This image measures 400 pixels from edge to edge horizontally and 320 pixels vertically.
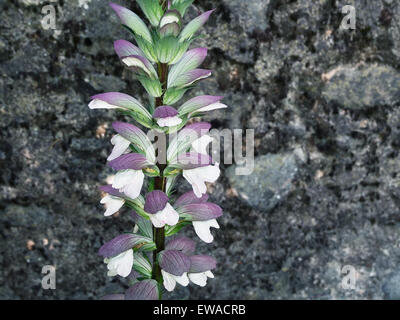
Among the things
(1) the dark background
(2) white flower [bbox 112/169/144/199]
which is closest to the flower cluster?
(2) white flower [bbox 112/169/144/199]

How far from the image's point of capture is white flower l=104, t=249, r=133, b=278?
3.30 feet

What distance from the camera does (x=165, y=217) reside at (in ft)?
3.18

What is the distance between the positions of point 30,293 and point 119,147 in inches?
37.2

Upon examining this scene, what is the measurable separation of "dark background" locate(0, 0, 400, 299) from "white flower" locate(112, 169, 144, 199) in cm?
58

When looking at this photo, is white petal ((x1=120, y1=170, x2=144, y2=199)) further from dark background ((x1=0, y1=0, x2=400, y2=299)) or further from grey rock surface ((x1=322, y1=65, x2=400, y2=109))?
grey rock surface ((x1=322, y1=65, x2=400, y2=109))

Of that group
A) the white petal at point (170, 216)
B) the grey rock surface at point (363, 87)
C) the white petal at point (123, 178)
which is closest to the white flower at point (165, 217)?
the white petal at point (170, 216)

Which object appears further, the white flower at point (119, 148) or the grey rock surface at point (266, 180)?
the grey rock surface at point (266, 180)

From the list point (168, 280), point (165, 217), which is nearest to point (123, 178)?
point (165, 217)

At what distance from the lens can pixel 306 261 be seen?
1.71 meters

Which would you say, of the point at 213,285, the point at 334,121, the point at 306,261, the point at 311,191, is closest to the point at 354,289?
the point at 306,261

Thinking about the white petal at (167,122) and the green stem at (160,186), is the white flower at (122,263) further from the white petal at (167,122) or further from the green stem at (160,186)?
the white petal at (167,122)

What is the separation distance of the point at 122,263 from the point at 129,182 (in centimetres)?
20

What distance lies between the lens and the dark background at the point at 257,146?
58.2 inches

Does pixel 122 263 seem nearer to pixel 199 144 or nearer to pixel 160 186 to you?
pixel 160 186
